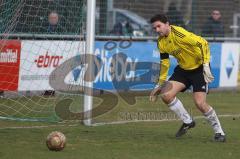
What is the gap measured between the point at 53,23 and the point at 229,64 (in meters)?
6.92

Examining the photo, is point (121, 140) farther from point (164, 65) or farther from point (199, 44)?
point (199, 44)

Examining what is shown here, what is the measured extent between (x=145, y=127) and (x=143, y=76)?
5.76 m

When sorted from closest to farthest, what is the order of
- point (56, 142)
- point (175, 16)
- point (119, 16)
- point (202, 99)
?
1. point (56, 142)
2. point (202, 99)
3. point (175, 16)
4. point (119, 16)

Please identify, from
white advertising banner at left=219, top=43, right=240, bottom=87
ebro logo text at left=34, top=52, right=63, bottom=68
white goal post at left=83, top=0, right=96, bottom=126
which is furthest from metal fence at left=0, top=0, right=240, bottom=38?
ebro logo text at left=34, top=52, right=63, bottom=68

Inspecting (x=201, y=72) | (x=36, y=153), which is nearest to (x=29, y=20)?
(x=201, y=72)

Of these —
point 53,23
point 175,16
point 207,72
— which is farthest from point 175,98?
point 175,16

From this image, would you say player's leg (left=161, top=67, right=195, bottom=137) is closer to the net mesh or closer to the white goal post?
the white goal post

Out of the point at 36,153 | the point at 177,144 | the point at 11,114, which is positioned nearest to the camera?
the point at 36,153

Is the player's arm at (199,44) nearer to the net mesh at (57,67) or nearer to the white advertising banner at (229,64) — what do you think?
the net mesh at (57,67)

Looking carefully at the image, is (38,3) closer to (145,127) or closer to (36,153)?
(145,127)

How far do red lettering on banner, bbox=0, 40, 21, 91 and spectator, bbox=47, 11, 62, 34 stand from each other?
43.4 inches

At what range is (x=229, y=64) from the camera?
770 inches

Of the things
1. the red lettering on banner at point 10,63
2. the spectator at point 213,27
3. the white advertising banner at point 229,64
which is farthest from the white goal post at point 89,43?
the spectator at point 213,27

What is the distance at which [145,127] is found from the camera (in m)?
12.2
